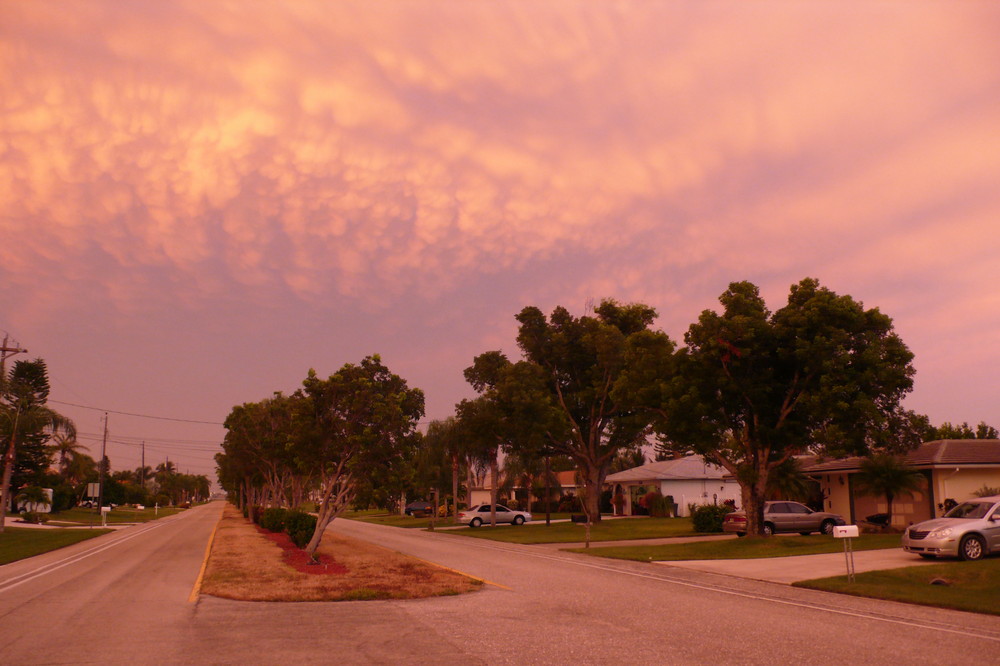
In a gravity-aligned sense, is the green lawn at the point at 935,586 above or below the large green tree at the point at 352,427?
below

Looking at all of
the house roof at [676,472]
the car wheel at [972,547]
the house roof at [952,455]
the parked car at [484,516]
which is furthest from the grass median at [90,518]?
the car wheel at [972,547]

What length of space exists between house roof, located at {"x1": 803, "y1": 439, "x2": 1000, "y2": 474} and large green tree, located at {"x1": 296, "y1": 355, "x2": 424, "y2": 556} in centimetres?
2141

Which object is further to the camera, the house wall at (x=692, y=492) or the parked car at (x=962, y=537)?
the house wall at (x=692, y=492)

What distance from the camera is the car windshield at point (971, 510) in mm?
20870

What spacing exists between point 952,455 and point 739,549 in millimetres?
12427

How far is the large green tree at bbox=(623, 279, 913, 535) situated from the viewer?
27.2m

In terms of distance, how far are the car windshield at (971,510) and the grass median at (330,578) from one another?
543 inches

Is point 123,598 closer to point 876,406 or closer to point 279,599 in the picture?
point 279,599

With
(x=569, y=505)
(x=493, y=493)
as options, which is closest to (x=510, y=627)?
(x=493, y=493)

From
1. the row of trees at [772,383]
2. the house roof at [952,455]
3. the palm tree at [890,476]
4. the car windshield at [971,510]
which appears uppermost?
Result: the row of trees at [772,383]

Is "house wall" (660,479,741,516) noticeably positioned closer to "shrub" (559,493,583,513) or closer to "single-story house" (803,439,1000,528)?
"shrub" (559,493,583,513)

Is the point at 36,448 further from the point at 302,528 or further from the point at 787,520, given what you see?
the point at 787,520

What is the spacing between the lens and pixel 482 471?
221ft

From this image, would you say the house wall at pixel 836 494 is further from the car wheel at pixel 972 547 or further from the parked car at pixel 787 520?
the car wheel at pixel 972 547
